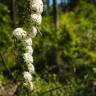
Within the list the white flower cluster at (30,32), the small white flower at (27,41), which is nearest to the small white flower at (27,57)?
the white flower cluster at (30,32)

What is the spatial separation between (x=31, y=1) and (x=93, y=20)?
17155 millimetres

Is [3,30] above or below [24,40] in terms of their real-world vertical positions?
below

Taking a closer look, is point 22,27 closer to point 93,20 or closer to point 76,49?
point 76,49

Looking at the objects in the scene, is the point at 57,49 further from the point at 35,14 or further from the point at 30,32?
the point at 35,14

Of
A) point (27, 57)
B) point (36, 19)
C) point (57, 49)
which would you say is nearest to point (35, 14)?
point (36, 19)

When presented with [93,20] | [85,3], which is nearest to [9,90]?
[93,20]

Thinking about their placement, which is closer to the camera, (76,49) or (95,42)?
(76,49)

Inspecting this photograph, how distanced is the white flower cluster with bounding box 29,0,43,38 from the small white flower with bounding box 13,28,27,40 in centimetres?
10

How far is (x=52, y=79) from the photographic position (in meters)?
11.8

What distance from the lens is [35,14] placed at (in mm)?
6289

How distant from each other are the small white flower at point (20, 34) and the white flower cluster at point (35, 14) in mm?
102

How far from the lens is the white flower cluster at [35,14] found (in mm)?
6199

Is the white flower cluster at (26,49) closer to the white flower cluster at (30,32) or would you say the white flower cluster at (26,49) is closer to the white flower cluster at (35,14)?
the white flower cluster at (30,32)

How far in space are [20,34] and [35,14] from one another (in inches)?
13.3
